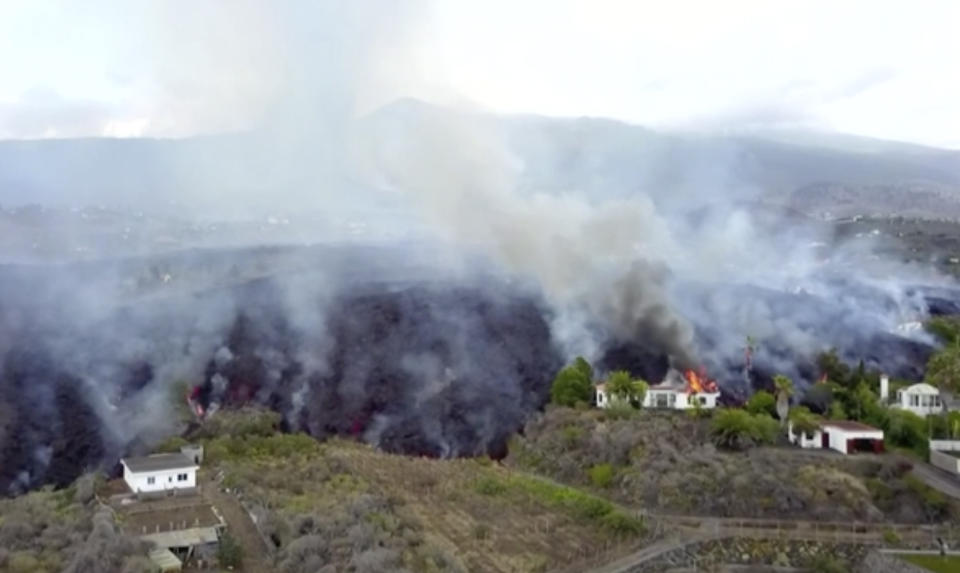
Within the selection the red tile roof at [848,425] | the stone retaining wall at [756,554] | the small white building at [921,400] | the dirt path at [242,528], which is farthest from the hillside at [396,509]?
the small white building at [921,400]

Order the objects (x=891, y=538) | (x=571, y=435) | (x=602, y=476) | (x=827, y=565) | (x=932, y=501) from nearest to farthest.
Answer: (x=827, y=565), (x=891, y=538), (x=932, y=501), (x=602, y=476), (x=571, y=435)

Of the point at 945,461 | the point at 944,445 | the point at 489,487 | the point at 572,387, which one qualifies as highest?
the point at 572,387

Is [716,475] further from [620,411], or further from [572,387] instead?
[572,387]

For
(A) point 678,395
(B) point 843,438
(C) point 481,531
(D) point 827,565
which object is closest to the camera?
(D) point 827,565

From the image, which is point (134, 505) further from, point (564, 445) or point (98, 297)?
point (98, 297)

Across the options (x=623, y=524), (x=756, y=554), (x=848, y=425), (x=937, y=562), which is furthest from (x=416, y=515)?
(x=848, y=425)

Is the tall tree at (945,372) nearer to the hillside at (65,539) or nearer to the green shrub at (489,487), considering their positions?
the green shrub at (489,487)
